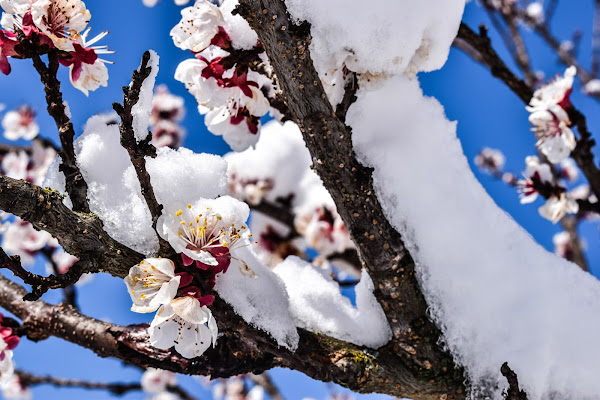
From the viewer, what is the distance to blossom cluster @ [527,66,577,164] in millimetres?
1905

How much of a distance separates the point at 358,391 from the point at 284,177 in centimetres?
167

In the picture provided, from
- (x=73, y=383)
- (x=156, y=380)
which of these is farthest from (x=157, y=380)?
(x=73, y=383)

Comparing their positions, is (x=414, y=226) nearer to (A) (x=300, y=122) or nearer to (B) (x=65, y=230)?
(A) (x=300, y=122)

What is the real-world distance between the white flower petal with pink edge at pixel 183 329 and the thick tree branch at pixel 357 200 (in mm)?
425

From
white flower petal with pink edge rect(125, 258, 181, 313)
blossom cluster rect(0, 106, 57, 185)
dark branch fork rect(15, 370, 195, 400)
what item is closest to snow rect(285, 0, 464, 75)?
white flower petal with pink edge rect(125, 258, 181, 313)

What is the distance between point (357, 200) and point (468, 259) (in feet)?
1.12

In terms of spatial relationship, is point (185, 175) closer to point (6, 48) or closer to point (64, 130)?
point (64, 130)

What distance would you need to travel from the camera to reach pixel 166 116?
4508 mm

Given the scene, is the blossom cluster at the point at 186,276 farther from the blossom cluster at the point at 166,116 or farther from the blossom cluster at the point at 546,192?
the blossom cluster at the point at 166,116

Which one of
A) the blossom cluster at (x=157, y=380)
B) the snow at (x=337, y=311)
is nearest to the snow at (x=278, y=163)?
the snow at (x=337, y=311)

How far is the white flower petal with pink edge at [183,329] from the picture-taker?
0.95 metres

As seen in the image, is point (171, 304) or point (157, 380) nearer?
point (171, 304)

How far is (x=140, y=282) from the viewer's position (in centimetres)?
99

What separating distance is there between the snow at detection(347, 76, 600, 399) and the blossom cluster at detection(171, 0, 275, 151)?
311mm
